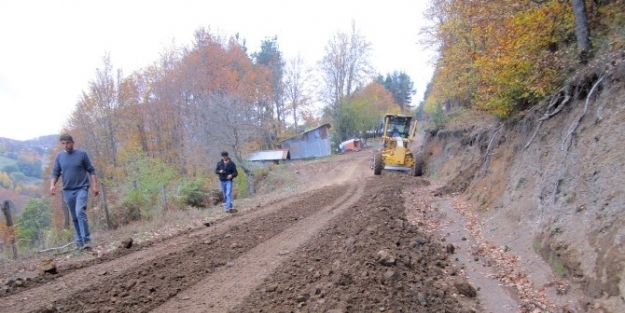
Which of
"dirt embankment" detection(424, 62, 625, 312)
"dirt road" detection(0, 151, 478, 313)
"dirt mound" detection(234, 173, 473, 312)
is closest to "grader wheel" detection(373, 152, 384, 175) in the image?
"dirt embankment" detection(424, 62, 625, 312)

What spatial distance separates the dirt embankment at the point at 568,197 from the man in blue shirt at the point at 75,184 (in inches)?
274

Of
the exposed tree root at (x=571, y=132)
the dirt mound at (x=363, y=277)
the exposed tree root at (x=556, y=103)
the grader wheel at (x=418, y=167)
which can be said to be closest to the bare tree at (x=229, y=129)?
the grader wheel at (x=418, y=167)

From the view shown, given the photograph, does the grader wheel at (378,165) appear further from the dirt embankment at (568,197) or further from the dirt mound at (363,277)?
the dirt mound at (363,277)

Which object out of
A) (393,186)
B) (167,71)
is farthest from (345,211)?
(167,71)

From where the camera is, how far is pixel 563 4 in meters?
8.52

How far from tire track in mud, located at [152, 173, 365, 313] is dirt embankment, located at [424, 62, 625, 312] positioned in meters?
3.35

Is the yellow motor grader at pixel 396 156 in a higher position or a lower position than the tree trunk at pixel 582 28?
lower

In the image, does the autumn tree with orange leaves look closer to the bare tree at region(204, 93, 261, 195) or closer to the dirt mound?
the dirt mound

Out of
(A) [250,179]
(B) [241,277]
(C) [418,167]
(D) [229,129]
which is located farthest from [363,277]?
(D) [229,129]

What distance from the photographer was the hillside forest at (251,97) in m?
8.76

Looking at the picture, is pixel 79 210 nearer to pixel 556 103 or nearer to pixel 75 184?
pixel 75 184

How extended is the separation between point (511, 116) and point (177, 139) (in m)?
30.9

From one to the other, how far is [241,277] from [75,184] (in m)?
3.88

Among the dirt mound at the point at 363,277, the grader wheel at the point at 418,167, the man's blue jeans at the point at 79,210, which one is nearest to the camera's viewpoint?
the dirt mound at the point at 363,277
